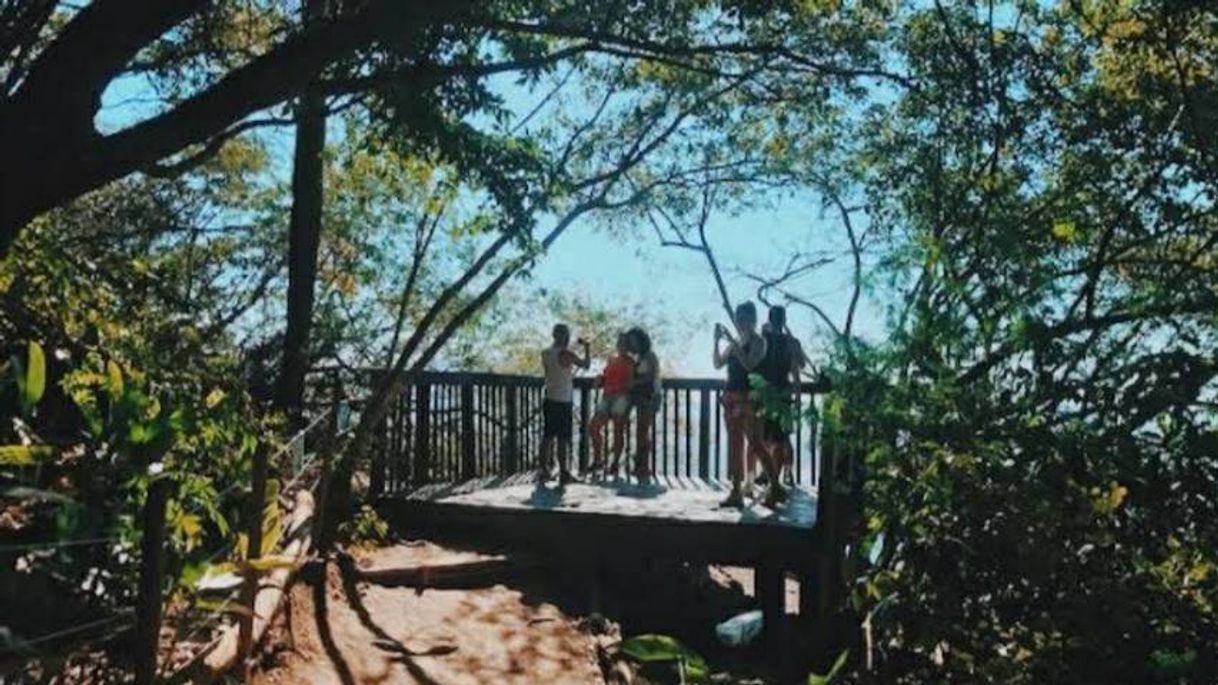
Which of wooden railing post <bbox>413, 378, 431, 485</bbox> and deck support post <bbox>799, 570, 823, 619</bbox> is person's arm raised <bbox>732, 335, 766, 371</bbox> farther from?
wooden railing post <bbox>413, 378, 431, 485</bbox>

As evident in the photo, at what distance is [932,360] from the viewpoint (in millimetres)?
3186

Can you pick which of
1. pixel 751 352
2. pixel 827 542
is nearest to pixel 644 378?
pixel 751 352

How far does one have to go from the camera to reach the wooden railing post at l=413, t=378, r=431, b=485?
1148 cm

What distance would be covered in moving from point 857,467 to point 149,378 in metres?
3.07

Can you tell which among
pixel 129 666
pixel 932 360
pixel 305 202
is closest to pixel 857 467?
pixel 932 360

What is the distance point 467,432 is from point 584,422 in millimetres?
1916

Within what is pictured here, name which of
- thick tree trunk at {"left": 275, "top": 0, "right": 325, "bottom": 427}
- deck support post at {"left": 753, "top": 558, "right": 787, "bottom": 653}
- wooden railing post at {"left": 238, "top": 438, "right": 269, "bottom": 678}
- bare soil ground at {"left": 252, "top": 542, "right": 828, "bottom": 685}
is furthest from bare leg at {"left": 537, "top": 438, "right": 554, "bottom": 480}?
wooden railing post at {"left": 238, "top": 438, "right": 269, "bottom": 678}

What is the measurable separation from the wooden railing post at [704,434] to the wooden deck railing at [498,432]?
0.01 metres

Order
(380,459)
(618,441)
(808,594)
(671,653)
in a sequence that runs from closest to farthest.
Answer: (671,653) < (808,594) < (380,459) < (618,441)

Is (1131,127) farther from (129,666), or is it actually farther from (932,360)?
(129,666)

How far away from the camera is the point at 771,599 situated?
10273 millimetres

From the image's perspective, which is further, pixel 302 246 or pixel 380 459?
pixel 380 459

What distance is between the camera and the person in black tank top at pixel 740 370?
31.5 feet

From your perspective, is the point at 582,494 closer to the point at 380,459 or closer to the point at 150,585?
the point at 380,459
